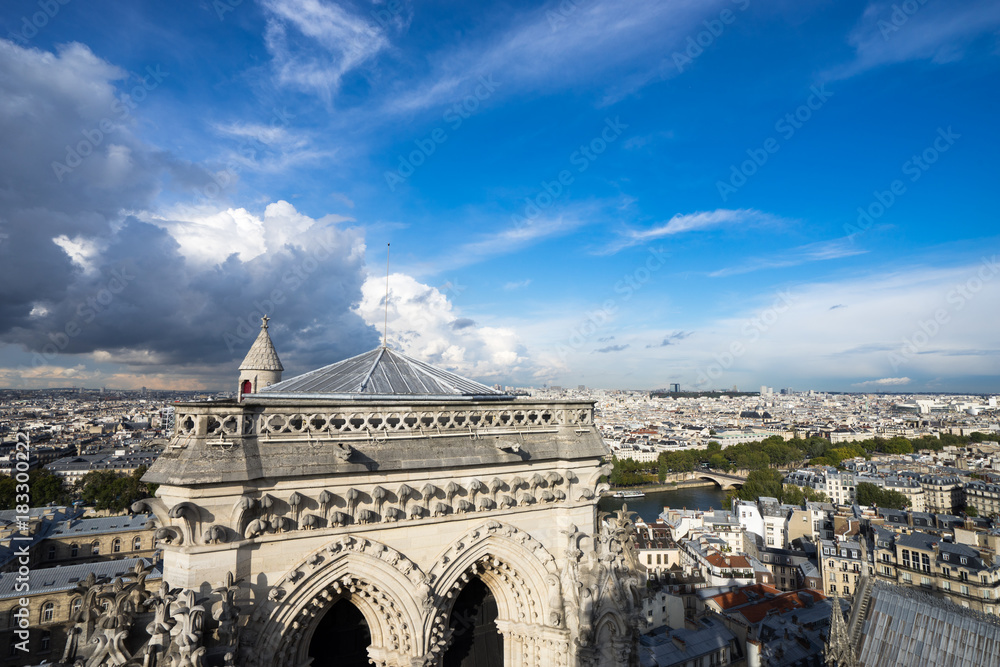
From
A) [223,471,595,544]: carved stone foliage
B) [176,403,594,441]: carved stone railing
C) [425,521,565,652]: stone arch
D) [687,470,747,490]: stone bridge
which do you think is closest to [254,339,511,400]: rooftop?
[176,403,594,441]: carved stone railing

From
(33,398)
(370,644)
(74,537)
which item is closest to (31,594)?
(74,537)

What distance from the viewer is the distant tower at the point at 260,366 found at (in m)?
20.9

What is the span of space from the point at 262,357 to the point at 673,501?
98.6m

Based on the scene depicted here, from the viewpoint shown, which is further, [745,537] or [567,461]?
[745,537]

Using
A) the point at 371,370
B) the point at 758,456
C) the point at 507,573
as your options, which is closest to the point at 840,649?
the point at 507,573

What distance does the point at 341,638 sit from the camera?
817 cm

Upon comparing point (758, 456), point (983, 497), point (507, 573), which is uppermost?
point (507, 573)

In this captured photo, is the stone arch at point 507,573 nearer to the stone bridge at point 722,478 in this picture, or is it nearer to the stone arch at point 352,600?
the stone arch at point 352,600

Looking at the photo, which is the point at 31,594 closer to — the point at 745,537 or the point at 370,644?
the point at 370,644

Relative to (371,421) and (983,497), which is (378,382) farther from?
(983,497)

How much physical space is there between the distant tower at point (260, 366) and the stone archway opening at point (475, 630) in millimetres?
13977

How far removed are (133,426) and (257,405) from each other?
16588 cm

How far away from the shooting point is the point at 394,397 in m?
8.59

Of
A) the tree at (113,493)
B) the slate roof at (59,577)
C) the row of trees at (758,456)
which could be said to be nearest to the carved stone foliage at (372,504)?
the slate roof at (59,577)
